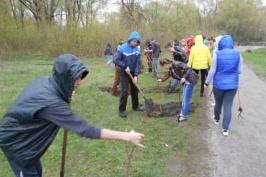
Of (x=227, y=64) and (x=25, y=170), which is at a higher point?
(x=227, y=64)

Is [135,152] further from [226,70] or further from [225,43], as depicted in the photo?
[225,43]

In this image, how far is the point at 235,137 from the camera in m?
8.29

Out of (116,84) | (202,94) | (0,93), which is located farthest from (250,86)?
(0,93)

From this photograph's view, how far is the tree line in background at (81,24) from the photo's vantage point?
118 ft

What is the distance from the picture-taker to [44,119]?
10.8ft

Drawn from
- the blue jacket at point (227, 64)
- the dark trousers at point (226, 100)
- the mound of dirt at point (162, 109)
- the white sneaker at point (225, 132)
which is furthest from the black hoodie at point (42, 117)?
the mound of dirt at point (162, 109)

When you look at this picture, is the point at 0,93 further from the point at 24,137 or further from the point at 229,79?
the point at 24,137

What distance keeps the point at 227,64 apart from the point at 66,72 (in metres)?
5.43

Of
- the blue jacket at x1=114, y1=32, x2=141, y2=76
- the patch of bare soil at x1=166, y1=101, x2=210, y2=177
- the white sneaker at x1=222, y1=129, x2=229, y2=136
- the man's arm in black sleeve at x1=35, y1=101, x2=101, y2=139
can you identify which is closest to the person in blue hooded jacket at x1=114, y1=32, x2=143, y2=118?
the blue jacket at x1=114, y1=32, x2=141, y2=76

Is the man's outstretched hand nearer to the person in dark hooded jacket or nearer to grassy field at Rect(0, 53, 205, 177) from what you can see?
the person in dark hooded jacket

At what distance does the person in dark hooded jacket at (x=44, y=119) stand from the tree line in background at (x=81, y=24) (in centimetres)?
3263

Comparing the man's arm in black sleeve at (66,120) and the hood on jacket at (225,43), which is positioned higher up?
the hood on jacket at (225,43)

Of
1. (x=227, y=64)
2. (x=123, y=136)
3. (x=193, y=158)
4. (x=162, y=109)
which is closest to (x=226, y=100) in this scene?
(x=227, y=64)

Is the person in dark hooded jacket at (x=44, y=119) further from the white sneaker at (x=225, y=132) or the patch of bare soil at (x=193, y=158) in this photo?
the white sneaker at (x=225, y=132)
